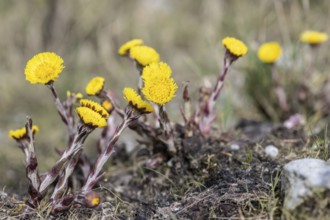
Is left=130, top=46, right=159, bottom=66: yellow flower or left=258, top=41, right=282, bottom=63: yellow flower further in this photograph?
left=258, top=41, right=282, bottom=63: yellow flower

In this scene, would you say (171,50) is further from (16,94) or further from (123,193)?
(123,193)

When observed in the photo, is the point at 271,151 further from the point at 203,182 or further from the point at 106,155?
the point at 106,155

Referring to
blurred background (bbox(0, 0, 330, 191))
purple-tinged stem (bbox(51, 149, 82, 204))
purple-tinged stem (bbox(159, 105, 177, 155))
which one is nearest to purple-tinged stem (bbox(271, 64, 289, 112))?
blurred background (bbox(0, 0, 330, 191))

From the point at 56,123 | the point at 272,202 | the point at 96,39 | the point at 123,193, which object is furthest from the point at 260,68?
the point at 96,39

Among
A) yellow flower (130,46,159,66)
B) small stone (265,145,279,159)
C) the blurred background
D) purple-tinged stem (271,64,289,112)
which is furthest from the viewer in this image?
the blurred background

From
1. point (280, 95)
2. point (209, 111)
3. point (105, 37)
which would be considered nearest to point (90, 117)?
point (209, 111)

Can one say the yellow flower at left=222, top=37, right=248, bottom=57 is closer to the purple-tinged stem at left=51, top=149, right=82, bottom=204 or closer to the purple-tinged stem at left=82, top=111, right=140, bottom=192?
the purple-tinged stem at left=82, top=111, right=140, bottom=192
